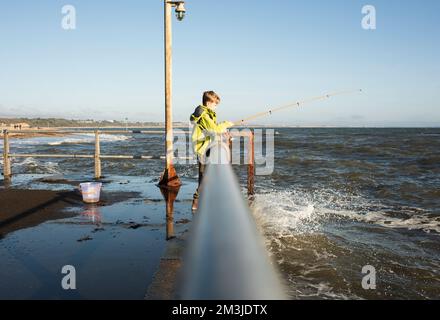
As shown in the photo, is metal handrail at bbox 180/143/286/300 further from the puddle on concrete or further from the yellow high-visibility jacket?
the yellow high-visibility jacket

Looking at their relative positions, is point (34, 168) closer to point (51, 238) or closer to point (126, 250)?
point (51, 238)

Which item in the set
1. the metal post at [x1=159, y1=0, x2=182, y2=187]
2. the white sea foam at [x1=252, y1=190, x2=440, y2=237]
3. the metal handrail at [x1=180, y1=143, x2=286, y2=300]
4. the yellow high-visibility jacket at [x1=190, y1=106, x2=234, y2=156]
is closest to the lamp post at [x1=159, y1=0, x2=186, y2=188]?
the metal post at [x1=159, y1=0, x2=182, y2=187]

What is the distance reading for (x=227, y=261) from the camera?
67 centimetres

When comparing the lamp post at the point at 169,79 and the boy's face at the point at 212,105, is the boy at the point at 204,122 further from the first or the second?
the lamp post at the point at 169,79

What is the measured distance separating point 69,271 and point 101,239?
1.08m

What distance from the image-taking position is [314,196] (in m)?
9.81

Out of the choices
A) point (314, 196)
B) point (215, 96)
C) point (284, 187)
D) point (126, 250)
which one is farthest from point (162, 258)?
point (284, 187)

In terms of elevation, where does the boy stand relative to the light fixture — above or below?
below

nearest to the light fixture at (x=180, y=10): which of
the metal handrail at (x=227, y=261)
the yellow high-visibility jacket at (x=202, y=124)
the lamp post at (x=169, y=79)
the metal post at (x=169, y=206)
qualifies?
the lamp post at (x=169, y=79)

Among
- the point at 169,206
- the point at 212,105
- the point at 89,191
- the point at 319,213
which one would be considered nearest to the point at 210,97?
the point at 212,105

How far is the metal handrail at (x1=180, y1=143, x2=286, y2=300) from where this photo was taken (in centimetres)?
60

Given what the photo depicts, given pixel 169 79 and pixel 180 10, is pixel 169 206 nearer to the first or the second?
pixel 169 79

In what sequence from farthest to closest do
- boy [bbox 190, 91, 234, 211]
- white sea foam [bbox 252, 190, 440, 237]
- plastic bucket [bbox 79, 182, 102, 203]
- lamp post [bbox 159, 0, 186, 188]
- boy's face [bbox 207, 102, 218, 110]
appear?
1. lamp post [bbox 159, 0, 186, 188]
2. plastic bucket [bbox 79, 182, 102, 203]
3. white sea foam [bbox 252, 190, 440, 237]
4. boy's face [bbox 207, 102, 218, 110]
5. boy [bbox 190, 91, 234, 211]

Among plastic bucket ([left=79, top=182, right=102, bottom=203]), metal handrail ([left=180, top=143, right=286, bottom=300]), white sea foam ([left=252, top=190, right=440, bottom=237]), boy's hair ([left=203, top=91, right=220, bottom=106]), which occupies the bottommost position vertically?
white sea foam ([left=252, top=190, right=440, bottom=237])
